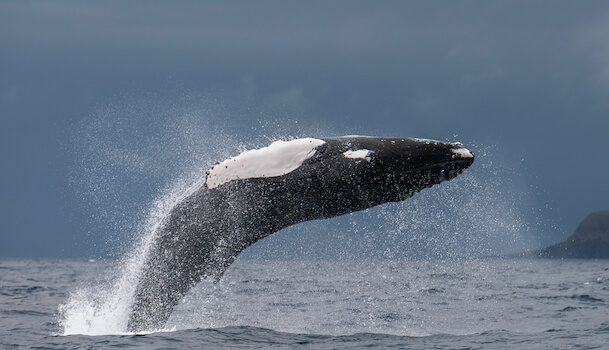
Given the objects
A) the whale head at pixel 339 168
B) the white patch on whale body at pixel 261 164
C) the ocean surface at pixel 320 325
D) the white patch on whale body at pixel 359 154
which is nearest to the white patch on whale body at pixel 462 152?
the whale head at pixel 339 168

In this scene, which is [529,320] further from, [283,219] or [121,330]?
[121,330]

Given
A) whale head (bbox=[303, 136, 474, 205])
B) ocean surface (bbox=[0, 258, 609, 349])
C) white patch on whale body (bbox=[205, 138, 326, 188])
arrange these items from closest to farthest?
white patch on whale body (bbox=[205, 138, 326, 188]) < whale head (bbox=[303, 136, 474, 205]) < ocean surface (bbox=[0, 258, 609, 349])

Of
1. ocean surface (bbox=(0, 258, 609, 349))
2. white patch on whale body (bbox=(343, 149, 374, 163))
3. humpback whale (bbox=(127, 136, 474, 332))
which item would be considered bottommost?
ocean surface (bbox=(0, 258, 609, 349))

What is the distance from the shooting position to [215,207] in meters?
8.30

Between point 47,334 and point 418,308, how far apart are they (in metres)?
8.60

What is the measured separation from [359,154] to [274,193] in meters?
1.17

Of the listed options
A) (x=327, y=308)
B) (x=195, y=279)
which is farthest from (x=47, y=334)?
(x=327, y=308)

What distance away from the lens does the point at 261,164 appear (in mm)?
8023

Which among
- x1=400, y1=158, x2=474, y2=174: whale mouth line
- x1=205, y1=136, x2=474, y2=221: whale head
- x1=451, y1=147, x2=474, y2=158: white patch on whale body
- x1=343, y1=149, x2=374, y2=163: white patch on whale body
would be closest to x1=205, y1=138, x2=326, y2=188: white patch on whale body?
x1=205, y1=136, x2=474, y2=221: whale head

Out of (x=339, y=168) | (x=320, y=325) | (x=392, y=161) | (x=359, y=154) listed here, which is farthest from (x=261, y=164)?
(x=320, y=325)

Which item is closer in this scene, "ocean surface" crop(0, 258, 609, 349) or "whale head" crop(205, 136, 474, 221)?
"whale head" crop(205, 136, 474, 221)

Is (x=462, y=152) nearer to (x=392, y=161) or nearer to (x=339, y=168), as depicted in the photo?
(x=392, y=161)

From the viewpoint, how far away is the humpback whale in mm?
8094

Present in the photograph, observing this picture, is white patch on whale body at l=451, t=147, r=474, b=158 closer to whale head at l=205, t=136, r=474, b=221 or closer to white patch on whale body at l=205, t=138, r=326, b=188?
whale head at l=205, t=136, r=474, b=221
